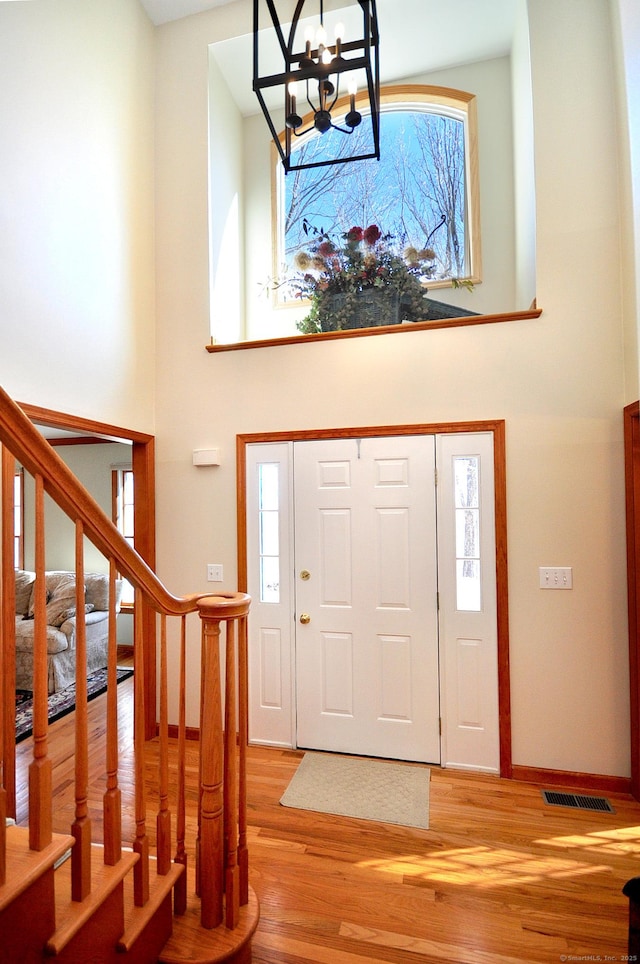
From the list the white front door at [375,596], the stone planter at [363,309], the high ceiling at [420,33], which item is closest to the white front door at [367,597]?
the white front door at [375,596]

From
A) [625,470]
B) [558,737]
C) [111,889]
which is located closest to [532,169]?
[625,470]

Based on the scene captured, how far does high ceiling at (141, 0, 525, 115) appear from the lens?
3338 mm

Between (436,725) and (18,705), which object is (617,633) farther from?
(18,705)

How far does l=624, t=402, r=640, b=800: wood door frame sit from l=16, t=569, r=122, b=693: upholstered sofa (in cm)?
364

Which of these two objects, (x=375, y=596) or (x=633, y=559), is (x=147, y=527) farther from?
(x=633, y=559)

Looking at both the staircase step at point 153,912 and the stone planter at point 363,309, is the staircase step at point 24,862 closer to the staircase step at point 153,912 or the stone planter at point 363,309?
the staircase step at point 153,912

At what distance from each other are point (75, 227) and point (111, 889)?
300cm

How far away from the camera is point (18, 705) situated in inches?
151

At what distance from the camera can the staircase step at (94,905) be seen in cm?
109

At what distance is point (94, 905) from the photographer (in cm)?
117

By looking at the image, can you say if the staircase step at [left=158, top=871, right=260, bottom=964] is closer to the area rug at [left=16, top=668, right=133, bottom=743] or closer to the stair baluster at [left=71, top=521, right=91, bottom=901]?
the stair baluster at [left=71, top=521, right=91, bottom=901]

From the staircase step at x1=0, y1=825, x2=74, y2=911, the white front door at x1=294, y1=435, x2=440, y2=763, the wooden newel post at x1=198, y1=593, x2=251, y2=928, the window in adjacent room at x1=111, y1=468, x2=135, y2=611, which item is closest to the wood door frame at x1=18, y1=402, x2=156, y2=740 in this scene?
the white front door at x1=294, y1=435, x2=440, y2=763

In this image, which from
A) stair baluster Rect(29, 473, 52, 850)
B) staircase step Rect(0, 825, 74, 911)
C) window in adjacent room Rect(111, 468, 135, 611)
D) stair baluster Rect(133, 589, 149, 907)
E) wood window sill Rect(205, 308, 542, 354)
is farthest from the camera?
window in adjacent room Rect(111, 468, 135, 611)

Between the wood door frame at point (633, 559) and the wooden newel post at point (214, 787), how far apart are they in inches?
85.2
